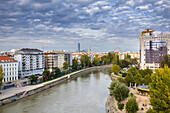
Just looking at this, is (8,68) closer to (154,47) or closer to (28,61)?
(28,61)

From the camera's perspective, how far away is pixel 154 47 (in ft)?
113

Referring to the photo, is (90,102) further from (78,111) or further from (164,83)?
(164,83)

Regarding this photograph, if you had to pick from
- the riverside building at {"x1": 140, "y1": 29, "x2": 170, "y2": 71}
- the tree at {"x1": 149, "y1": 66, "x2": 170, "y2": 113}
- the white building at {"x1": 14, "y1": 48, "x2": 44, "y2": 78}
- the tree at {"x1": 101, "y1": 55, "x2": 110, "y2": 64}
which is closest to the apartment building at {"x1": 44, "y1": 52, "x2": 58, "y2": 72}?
the white building at {"x1": 14, "y1": 48, "x2": 44, "y2": 78}

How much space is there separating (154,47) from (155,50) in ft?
2.41

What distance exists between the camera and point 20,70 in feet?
82.8

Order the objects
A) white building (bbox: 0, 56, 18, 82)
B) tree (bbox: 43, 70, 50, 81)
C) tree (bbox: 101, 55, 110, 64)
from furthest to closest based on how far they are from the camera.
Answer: tree (bbox: 101, 55, 110, 64) < tree (bbox: 43, 70, 50, 81) < white building (bbox: 0, 56, 18, 82)

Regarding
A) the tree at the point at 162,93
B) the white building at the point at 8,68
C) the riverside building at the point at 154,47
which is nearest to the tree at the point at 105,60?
the riverside building at the point at 154,47

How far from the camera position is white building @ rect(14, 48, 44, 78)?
2576 centimetres

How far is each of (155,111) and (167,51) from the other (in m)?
30.5

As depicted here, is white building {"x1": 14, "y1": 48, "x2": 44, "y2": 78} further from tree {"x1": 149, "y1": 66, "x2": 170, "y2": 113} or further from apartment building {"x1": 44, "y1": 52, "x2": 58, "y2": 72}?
tree {"x1": 149, "y1": 66, "x2": 170, "y2": 113}

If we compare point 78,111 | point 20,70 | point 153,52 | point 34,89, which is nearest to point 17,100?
point 34,89

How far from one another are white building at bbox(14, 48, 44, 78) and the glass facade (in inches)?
974

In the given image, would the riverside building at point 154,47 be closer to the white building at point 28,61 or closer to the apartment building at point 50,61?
the apartment building at point 50,61

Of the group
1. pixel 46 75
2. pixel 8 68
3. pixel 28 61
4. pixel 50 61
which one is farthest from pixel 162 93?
pixel 50 61
